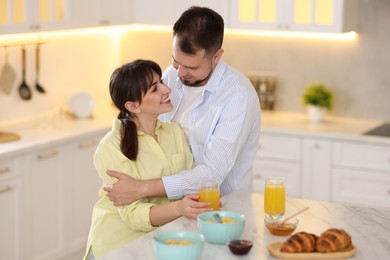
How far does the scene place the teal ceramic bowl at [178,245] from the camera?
2539 millimetres

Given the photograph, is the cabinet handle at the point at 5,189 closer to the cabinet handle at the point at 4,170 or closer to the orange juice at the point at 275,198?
the cabinet handle at the point at 4,170

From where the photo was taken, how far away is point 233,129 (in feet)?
10.8

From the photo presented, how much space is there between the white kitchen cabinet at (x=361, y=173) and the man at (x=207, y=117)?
1.97m

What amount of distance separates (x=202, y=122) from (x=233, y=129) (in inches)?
7.0

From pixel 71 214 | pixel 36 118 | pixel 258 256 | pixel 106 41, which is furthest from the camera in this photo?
pixel 106 41

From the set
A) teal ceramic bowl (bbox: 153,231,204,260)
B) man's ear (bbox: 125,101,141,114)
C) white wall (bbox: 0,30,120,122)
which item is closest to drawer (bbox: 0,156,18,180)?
white wall (bbox: 0,30,120,122)

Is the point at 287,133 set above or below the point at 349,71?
below

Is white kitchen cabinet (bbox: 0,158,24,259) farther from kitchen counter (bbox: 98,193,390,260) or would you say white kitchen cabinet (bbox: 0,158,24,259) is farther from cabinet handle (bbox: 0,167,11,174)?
kitchen counter (bbox: 98,193,390,260)

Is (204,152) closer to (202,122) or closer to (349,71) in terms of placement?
(202,122)

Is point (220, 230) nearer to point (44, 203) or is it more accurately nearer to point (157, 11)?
point (44, 203)

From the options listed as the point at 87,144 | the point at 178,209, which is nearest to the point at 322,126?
the point at 87,144

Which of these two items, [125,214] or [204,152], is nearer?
[125,214]

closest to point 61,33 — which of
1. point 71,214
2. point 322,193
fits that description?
point 71,214

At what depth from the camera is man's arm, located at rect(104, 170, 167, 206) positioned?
302cm
